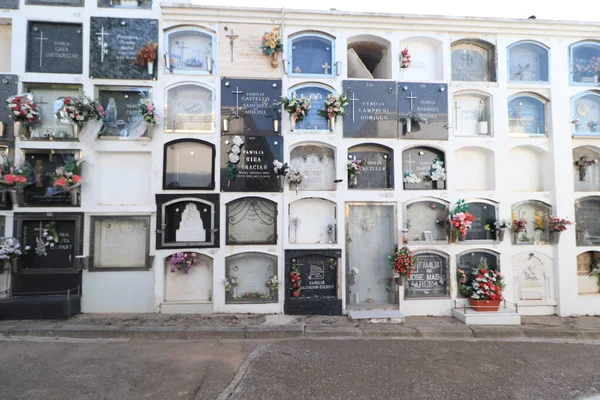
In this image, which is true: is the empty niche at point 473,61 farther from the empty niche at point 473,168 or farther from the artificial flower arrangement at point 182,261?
the artificial flower arrangement at point 182,261

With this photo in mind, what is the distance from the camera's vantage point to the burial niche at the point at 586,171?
714 centimetres

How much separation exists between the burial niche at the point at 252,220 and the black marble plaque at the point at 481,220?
4483 millimetres

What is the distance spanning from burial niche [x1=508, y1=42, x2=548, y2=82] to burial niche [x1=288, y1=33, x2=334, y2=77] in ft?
14.0

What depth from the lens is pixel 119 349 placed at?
513 cm

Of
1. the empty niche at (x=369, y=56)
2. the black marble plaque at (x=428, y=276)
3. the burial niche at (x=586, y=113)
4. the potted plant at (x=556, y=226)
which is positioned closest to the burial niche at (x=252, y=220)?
the black marble plaque at (x=428, y=276)

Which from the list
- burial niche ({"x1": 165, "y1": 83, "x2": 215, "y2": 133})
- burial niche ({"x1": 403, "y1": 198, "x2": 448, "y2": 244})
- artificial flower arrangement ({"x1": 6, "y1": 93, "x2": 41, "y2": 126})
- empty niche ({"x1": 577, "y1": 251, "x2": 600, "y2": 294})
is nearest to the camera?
artificial flower arrangement ({"x1": 6, "y1": 93, "x2": 41, "y2": 126})

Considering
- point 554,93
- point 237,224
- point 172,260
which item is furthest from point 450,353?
point 554,93

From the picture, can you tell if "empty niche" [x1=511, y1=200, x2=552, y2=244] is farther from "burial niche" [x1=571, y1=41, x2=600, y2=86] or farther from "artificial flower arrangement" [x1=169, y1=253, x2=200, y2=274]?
"artificial flower arrangement" [x1=169, y1=253, x2=200, y2=274]

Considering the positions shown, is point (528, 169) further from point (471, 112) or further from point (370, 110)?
point (370, 110)

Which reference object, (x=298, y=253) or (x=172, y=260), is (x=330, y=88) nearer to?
(x=298, y=253)

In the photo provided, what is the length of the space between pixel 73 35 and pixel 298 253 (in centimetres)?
678

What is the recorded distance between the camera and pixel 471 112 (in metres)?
7.33

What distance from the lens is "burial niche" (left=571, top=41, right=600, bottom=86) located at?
7.28 metres

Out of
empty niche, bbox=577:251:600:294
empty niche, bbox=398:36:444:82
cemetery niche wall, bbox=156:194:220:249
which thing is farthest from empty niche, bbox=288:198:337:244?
empty niche, bbox=577:251:600:294
